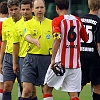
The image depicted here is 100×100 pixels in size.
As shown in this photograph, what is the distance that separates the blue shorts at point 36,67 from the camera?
9000mm

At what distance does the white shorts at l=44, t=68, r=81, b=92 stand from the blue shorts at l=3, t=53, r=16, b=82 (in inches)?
67.7

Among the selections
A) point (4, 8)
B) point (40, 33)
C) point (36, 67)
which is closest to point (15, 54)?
point (36, 67)

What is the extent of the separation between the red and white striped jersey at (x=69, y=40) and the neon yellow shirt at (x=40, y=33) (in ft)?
2.47

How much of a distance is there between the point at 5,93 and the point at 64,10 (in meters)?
2.39

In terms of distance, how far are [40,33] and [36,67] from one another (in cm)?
53

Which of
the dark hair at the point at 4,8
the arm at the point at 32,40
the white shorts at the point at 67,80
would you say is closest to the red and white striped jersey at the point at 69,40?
the white shorts at the point at 67,80

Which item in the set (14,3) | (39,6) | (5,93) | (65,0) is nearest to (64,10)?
(65,0)

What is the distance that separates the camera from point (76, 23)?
27.2ft

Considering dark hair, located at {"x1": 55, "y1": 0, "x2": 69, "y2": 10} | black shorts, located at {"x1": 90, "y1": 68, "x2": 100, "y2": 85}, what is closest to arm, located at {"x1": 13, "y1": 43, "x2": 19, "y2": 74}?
black shorts, located at {"x1": 90, "y1": 68, "x2": 100, "y2": 85}

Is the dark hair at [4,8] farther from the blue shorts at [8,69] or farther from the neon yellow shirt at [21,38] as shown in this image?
the neon yellow shirt at [21,38]

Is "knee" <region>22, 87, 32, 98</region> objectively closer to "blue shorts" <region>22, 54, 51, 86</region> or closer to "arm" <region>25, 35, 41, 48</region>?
"blue shorts" <region>22, 54, 51, 86</region>

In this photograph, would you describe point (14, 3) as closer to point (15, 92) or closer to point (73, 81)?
point (73, 81)

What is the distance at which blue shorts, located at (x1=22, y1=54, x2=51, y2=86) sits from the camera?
9.00 meters

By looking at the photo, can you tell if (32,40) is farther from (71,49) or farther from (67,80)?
(67,80)
